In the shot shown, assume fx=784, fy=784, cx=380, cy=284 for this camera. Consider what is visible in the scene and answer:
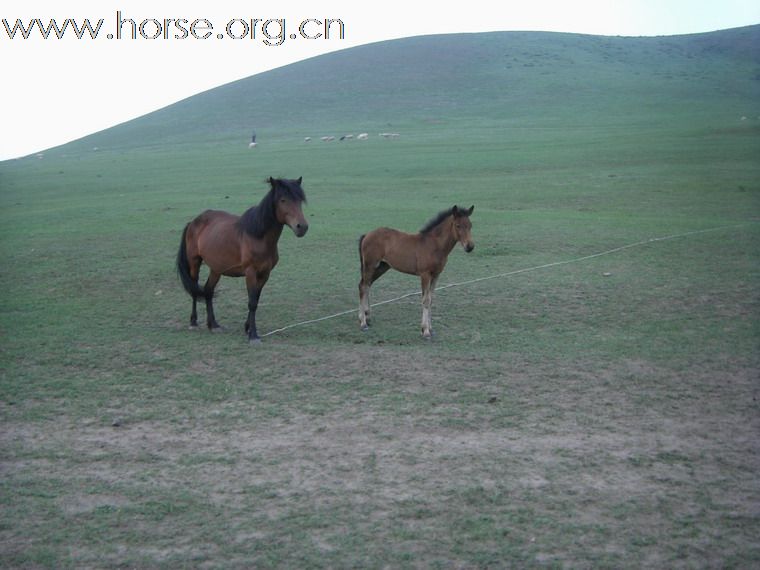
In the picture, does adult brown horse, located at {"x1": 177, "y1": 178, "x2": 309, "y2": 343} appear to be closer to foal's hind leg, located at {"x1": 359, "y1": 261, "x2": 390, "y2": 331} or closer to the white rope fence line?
the white rope fence line

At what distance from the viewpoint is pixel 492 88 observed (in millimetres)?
65938

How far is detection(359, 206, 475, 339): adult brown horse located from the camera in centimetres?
878

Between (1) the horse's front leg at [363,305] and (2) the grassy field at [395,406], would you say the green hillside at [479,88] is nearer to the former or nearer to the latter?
(2) the grassy field at [395,406]

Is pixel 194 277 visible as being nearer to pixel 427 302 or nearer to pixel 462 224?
pixel 427 302

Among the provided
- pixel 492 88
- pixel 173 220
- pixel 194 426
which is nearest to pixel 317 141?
pixel 492 88

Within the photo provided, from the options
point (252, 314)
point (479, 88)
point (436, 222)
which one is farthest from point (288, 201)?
point (479, 88)

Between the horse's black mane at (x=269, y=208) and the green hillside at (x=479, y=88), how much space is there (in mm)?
Result: 42406

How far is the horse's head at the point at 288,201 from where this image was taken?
839 cm

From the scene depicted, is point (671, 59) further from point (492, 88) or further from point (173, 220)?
point (173, 220)

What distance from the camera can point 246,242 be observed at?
870 centimetres

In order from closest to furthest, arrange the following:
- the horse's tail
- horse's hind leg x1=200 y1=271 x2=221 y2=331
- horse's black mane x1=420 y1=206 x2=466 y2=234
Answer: horse's black mane x1=420 y1=206 x2=466 y2=234 < horse's hind leg x1=200 y1=271 x2=221 y2=331 < the horse's tail

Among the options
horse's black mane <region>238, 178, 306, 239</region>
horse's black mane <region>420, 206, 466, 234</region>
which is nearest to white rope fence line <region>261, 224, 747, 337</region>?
horse's black mane <region>238, 178, 306, 239</region>

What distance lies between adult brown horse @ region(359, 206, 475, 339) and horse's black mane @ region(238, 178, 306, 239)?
110cm

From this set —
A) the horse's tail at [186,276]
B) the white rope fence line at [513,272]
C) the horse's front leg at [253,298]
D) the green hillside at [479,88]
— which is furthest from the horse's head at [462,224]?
the green hillside at [479,88]
